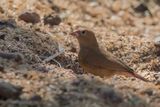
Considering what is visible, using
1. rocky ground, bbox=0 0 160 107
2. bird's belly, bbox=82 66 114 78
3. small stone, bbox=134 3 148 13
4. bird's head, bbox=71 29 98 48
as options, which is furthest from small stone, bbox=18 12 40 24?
small stone, bbox=134 3 148 13

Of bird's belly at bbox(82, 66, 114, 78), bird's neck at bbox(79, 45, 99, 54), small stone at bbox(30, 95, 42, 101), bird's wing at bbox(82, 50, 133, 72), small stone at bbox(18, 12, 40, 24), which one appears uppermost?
small stone at bbox(18, 12, 40, 24)

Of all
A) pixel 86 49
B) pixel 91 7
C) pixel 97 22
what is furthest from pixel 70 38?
pixel 91 7

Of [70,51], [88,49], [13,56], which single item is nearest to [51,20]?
[70,51]

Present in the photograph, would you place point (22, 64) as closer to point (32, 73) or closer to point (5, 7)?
point (32, 73)

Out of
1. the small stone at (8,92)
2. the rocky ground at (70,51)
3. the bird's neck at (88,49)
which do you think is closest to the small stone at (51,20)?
the rocky ground at (70,51)

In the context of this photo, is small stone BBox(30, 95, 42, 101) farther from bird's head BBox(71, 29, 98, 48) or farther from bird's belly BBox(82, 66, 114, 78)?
bird's head BBox(71, 29, 98, 48)

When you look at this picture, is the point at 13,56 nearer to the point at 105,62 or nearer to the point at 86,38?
the point at 105,62
